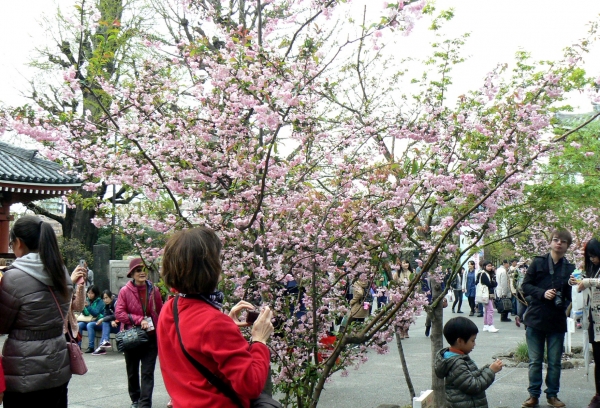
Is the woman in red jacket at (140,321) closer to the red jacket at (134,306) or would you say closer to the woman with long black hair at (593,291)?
the red jacket at (134,306)

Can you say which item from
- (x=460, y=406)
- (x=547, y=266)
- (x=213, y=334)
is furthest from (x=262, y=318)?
(x=547, y=266)

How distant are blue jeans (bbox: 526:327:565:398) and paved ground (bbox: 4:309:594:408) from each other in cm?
34

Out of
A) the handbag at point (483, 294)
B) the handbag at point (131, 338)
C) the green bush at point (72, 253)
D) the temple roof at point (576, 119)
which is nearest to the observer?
the handbag at point (131, 338)

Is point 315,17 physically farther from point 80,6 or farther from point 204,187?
point 80,6

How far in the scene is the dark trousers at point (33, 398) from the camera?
3.75m

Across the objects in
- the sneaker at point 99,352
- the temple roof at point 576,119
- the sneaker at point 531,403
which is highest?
the temple roof at point 576,119

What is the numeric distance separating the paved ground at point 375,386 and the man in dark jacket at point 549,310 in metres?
0.38

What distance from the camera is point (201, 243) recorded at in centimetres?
241

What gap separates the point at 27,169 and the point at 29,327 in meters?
13.0

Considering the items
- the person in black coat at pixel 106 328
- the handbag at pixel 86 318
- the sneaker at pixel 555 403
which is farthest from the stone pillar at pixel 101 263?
the sneaker at pixel 555 403

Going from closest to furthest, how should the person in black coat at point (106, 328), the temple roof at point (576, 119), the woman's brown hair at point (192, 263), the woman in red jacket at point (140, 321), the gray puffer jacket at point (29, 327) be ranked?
1. the woman's brown hair at point (192, 263)
2. the gray puffer jacket at point (29, 327)
3. the woman in red jacket at point (140, 321)
4. the temple roof at point (576, 119)
5. the person in black coat at point (106, 328)

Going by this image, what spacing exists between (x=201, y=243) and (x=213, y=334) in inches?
14.0

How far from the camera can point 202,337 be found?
227 cm

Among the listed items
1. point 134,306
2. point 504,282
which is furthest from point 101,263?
point 134,306
